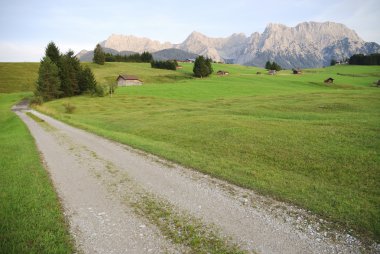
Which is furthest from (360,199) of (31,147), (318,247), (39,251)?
(31,147)

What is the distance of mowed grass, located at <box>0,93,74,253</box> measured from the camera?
8.83m

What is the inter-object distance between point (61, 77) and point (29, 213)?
9407cm

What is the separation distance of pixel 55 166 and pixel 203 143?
12375 millimetres

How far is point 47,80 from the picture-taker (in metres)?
87.6

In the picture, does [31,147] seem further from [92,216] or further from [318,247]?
[318,247]

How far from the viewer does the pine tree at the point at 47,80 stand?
86812mm

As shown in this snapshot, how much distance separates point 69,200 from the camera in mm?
12641

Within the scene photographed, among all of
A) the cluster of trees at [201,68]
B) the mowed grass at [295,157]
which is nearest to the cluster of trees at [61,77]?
the mowed grass at [295,157]

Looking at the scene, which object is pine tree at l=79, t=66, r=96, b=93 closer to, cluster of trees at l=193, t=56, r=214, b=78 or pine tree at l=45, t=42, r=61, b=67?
pine tree at l=45, t=42, r=61, b=67

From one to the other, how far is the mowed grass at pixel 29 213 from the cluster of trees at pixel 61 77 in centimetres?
7481

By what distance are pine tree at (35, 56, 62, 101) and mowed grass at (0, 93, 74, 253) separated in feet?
254

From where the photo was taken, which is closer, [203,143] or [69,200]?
[69,200]

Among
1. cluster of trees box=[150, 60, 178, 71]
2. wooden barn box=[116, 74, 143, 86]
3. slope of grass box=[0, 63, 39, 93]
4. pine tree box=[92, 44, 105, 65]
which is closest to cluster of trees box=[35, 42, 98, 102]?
wooden barn box=[116, 74, 143, 86]

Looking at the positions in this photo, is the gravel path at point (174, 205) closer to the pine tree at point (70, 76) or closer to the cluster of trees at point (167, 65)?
the pine tree at point (70, 76)
